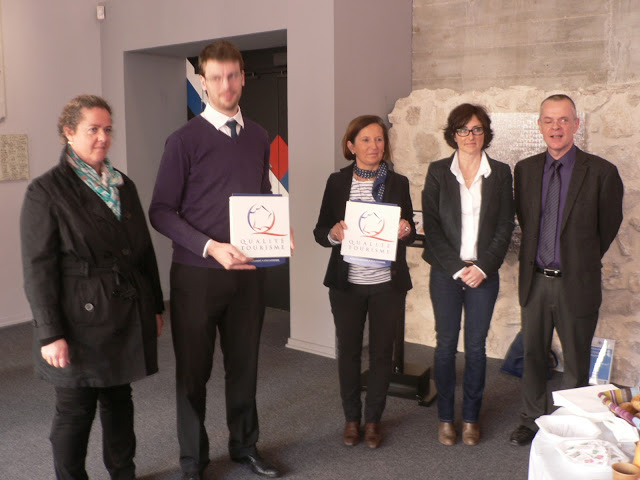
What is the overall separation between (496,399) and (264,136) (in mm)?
2145

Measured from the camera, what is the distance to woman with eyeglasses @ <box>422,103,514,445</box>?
3.07 m

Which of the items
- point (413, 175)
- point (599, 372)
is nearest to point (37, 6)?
point (413, 175)

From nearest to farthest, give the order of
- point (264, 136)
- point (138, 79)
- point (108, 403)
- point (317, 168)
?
1. point (108, 403)
2. point (264, 136)
3. point (317, 168)
4. point (138, 79)

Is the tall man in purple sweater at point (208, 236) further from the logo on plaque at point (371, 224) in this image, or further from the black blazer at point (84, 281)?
the logo on plaque at point (371, 224)

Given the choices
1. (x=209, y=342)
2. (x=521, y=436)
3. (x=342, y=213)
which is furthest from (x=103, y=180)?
(x=521, y=436)

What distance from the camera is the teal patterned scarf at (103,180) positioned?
2.37m

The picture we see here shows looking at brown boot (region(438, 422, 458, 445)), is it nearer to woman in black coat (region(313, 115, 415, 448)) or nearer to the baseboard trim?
woman in black coat (region(313, 115, 415, 448))

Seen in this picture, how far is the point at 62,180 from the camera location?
91.4 inches

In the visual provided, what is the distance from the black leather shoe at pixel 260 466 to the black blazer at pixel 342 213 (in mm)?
857

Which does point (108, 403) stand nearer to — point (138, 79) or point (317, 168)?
point (317, 168)

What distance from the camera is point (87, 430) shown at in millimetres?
2518

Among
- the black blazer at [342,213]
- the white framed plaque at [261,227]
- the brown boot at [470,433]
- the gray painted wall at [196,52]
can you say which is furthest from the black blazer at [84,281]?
the gray painted wall at [196,52]

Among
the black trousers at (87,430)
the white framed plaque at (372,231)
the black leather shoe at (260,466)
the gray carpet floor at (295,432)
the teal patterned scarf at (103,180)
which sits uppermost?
the teal patterned scarf at (103,180)

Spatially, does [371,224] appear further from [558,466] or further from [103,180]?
[558,466]
